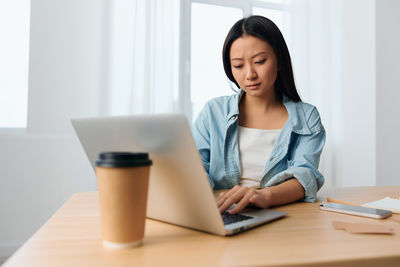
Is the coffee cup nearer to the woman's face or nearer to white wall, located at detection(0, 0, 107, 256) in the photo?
the woman's face

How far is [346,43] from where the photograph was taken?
3.00 metres

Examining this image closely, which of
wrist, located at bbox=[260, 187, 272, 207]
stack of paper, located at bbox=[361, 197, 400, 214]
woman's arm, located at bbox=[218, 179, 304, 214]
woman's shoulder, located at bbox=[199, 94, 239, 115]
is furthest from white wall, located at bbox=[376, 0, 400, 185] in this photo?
wrist, located at bbox=[260, 187, 272, 207]

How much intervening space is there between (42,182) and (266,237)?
206 cm

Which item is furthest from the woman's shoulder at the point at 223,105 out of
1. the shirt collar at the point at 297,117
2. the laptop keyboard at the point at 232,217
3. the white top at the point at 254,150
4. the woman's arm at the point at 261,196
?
the laptop keyboard at the point at 232,217

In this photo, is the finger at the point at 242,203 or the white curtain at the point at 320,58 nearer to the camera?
the finger at the point at 242,203

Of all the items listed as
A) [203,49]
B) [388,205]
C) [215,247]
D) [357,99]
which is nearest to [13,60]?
[203,49]

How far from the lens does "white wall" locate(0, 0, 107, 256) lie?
217 cm

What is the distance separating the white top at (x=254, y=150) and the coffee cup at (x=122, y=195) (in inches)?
30.9

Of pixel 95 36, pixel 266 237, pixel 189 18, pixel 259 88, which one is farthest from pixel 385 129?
pixel 266 237

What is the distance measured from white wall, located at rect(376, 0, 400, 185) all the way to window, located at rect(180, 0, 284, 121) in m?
1.45

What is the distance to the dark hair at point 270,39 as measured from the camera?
3.83 feet

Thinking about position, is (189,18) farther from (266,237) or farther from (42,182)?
(266,237)

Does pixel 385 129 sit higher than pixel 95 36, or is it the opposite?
pixel 95 36

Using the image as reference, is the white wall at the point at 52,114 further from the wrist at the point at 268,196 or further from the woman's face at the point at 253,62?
the wrist at the point at 268,196
